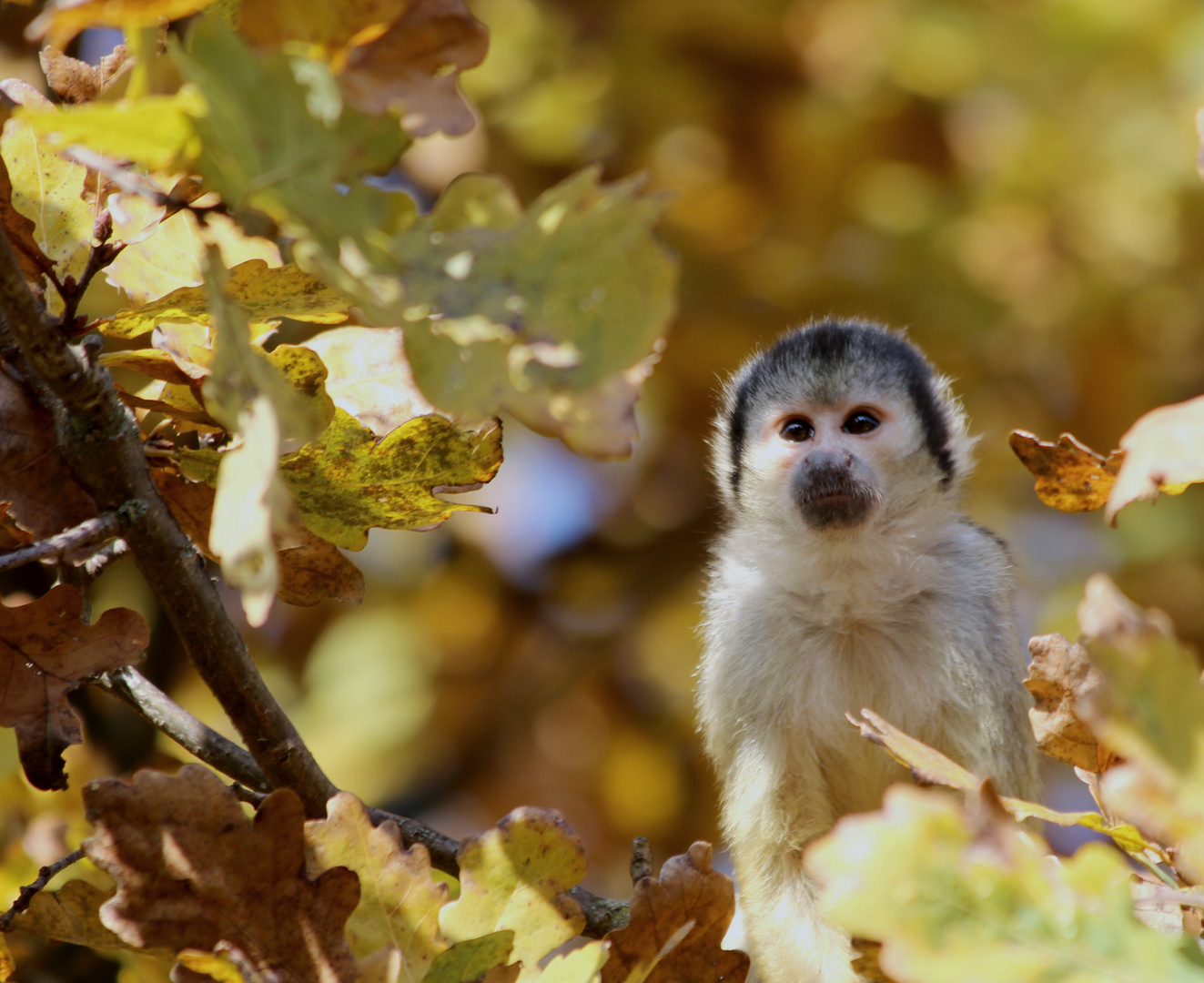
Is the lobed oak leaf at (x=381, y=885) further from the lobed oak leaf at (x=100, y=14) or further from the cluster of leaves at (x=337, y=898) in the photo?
the lobed oak leaf at (x=100, y=14)

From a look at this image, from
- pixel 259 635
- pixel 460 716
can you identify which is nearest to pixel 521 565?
pixel 460 716

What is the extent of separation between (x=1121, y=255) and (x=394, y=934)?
6.20 m

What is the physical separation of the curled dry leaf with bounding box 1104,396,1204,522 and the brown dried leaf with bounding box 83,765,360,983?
98 cm

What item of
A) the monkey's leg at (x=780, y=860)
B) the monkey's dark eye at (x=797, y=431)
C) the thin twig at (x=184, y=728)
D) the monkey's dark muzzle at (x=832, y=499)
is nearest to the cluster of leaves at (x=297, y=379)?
the thin twig at (x=184, y=728)

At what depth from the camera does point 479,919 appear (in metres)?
1.60

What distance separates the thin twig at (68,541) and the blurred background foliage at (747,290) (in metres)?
4.45

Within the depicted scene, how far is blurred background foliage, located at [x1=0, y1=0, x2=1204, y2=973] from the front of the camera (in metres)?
6.25

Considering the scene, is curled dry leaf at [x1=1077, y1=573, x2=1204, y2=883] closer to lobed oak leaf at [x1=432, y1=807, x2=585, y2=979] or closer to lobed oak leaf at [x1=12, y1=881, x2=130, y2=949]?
lobed oak leaf at [x1=432, y1=807, x2=585, y2=979]

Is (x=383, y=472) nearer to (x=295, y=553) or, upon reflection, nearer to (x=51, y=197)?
(x=295, y=553)

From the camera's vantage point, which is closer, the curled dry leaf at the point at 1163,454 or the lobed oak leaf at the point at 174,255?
the curled dry leaf at the point at 1163,454

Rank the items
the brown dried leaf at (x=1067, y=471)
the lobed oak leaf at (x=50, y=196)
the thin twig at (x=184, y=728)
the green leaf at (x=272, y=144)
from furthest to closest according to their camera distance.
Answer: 1. the thin twig at (x=184, y=728)
2. the brown dried leaf at (x=1067, y=471)
3. the lobed oak leaf at (x=50, y=196)
4. the green leaf at (x=272, y=144)

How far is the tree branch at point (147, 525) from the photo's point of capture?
1.44 metres

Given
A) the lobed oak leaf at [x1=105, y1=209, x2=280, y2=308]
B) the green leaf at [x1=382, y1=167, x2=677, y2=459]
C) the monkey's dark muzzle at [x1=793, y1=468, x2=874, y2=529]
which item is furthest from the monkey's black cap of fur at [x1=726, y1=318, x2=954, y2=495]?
the green leaf at [x1=382, y1=167, x2=677, y2=459]

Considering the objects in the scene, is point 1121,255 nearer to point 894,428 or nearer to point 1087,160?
point 1087,160
